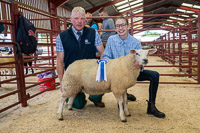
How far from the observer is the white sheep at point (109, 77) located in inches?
86.7

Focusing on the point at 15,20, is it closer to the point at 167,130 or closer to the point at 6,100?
the point at 6,100

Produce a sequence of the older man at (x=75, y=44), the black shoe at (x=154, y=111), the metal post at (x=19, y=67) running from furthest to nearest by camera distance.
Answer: the metal post at (x=19, y=67) < the older man at (x=75, y=44) < the black shoe at (x=154, y=111)

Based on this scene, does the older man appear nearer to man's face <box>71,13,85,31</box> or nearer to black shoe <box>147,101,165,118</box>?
man's face <box>71,13,85,31</box>

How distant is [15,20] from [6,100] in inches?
65.2

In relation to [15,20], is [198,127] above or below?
below

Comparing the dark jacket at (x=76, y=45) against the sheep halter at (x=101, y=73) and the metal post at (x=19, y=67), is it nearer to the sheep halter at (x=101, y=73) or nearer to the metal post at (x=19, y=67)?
the sheep halter at (x=101, y=73)

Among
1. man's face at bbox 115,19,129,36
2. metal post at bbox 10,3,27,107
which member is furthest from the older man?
metal post at bbox 10,3,27,107

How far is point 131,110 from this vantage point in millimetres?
2645

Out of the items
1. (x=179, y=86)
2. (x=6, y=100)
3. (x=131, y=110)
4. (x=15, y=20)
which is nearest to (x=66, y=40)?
(x=15, y=20)

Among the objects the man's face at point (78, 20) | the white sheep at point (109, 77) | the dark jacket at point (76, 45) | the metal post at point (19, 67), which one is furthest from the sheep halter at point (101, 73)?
the metal post at point (19, 67)

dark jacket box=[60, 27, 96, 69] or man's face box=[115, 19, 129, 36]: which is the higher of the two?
man's face box=[115, 19, 129, 36]

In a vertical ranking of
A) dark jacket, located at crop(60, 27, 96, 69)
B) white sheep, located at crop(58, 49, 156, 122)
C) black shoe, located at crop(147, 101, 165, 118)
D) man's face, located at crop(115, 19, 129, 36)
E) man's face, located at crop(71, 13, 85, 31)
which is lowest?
black shoe, located at crop(147, 101, 165, 118)

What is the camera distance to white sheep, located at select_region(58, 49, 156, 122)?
7.23 ft

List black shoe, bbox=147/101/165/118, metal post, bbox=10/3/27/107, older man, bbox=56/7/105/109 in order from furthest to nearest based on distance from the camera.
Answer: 1. metal post, bbox=10/3/27/107
2. older man, bbox=56/7/105/109
3. black shoe, bbox=147/101/165/118
